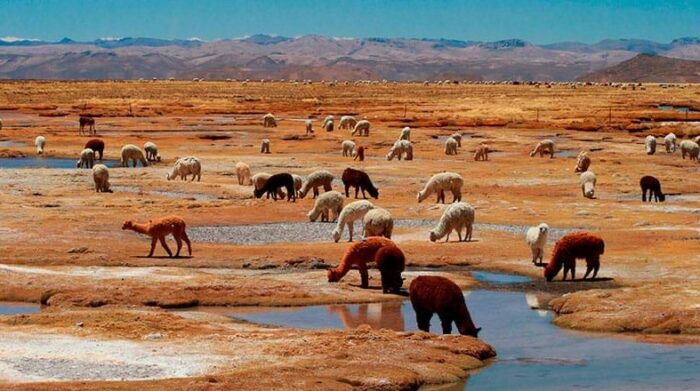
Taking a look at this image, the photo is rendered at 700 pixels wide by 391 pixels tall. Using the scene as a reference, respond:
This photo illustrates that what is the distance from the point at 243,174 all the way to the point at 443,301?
926 inches

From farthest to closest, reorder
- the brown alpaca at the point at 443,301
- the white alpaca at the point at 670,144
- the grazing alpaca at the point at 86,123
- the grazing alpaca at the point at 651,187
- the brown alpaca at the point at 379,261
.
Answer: the grazing alpaca at the point at 86,123 < the white alpaca at the point at 670,144 < the grazing alpaca at the point at 651,187 < the brown alpaca at the point at 379,261 < the brown alpaca at the point at 443,301

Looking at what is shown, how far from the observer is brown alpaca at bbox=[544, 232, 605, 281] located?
21.9m

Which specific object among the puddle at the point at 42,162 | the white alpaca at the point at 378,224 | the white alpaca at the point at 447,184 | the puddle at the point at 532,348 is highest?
the white alpaca at the point at 447,184

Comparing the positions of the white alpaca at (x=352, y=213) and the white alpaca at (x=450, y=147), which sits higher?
the white alpaca at (x=450, y=147)

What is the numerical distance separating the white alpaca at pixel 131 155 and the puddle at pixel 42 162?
3.24 ft

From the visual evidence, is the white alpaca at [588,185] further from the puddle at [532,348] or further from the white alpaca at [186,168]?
the puddle at [532,348]

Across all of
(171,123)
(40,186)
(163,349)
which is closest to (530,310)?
(163,349)

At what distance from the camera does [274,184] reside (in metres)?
34.7

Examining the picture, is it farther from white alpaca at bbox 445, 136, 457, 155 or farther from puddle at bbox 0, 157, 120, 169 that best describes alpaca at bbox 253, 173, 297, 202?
white alpaca at bbox 445, 136, 457, 155

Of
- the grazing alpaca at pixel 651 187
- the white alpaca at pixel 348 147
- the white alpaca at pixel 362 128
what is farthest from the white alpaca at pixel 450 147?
the grazing alpaca at pixel 651 187

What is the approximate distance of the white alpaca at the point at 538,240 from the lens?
23.6 meters

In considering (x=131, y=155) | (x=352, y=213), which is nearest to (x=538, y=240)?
(x=352, y=213)

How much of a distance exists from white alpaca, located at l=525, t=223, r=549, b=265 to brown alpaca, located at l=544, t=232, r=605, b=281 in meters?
1.31

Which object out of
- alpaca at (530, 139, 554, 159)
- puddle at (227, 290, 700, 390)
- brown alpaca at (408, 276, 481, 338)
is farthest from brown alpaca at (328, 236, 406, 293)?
alpaca at (530, 139, 554, 159)
